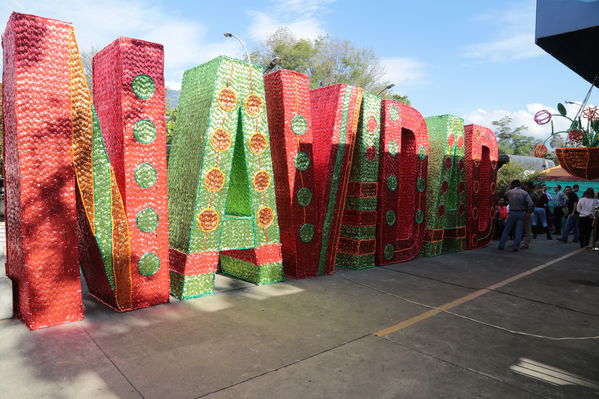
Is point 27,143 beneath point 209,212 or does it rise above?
above

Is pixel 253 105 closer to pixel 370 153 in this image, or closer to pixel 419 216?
pixel 370 153

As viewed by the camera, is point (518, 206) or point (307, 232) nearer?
point (307, 232)

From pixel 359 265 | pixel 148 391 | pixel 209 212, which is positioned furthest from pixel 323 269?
pixel 148 391

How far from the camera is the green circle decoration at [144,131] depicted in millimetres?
4211

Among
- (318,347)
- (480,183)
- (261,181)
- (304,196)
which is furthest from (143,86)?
(480,183)

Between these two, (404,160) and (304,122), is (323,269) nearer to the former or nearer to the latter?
(304,122)

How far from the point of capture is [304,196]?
575cm

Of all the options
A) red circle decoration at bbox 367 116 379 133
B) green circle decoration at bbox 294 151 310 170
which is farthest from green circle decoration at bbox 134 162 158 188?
red circle decoration at bbox 367 116 379 133

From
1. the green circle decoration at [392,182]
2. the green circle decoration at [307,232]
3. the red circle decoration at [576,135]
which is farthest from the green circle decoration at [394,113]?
the red circle decoration at [576,135]

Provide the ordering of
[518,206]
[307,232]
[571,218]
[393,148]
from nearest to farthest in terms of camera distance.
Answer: [307,232] → [393,148] → [518,206] → [571,218]

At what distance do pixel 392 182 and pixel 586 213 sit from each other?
18.7ft

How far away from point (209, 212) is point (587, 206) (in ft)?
29.2

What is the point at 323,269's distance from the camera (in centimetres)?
608

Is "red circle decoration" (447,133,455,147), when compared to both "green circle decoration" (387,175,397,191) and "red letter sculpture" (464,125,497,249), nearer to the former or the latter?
"red letter sculpture" (464,125,497,249)
